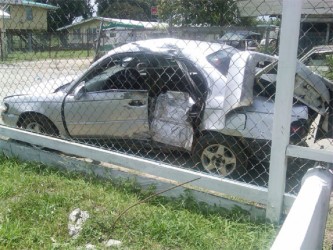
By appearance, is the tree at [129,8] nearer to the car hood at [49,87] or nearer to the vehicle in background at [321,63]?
the car hood at [49,87]

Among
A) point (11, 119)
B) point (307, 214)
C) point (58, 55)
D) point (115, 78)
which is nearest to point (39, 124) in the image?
point (11, 119)

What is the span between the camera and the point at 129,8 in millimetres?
4297

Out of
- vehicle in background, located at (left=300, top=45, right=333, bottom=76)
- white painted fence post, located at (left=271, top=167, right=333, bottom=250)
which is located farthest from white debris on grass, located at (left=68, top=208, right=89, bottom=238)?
vehicle in background, located at (left=300, top=45, right=333, bottom=76)

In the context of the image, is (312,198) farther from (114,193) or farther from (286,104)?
(114,193)

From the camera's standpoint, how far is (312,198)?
1.64 metres

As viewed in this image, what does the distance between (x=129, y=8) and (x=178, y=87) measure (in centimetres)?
109

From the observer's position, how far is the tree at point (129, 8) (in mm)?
3620

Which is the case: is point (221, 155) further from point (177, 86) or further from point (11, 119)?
point (11, 119)

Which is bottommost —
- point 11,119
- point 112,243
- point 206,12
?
point 112,243

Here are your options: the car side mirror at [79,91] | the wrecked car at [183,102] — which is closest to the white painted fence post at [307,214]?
the wrecked car at [183,102]

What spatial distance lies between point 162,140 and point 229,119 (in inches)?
37.1

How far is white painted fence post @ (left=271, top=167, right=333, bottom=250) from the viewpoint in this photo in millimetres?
1257

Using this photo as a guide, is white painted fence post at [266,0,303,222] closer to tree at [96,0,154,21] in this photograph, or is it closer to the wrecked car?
the wrecked car

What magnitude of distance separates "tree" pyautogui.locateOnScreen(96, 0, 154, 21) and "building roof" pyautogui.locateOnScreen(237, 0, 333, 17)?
41.1 inches
